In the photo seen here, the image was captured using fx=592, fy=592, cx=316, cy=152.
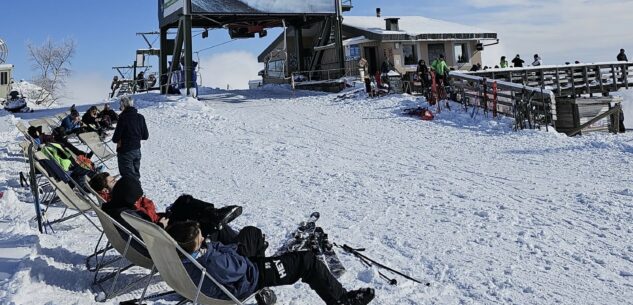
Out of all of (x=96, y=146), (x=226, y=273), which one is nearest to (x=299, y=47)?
(x=96, y=146)

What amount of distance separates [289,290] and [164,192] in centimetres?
486

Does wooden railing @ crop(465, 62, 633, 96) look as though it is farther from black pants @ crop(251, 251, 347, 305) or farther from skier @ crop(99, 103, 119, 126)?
black pants @ crop(251, 251, 347, 305)

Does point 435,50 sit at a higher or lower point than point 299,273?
higher

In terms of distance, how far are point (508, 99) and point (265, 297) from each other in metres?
14.2

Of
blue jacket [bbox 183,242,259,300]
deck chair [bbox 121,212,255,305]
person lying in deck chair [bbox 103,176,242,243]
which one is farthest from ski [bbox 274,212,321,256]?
deck chair [bbox 121,212,255,305]

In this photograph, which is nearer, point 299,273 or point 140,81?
point 299,273

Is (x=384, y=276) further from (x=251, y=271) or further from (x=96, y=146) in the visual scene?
(x=96, y=146)

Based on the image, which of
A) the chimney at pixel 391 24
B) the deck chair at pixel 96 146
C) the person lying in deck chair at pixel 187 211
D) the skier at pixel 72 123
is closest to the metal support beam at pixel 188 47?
the chimney at pixel 391 24

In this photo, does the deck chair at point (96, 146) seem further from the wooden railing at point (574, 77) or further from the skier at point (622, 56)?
the skier at point (622, 56)

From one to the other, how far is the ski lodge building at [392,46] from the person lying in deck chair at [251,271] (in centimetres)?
2441

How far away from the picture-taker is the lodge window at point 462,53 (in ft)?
104

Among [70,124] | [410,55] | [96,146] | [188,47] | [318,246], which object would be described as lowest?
[318,246]

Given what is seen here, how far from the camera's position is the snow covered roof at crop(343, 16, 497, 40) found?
29.4 meters

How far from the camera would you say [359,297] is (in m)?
4.25
